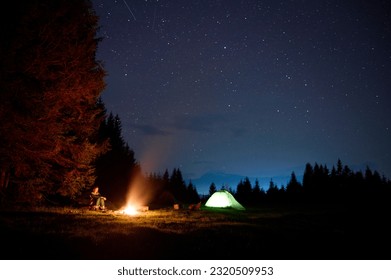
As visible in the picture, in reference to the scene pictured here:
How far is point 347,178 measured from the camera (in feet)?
253

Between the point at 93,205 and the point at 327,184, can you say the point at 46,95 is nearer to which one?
the point at 93,205

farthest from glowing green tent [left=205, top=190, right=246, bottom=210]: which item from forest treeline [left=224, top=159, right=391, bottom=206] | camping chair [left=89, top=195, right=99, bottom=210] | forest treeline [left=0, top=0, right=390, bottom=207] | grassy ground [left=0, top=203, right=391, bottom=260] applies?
forest treeline [left=224, top=159, right=391, bottom=206]

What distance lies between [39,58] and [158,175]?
101 meters

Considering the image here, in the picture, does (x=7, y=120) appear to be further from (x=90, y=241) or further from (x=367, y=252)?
(x=367, y=252)

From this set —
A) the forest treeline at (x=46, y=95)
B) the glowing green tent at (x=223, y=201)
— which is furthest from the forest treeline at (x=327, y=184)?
the forest treeline at (x=46, y=95)

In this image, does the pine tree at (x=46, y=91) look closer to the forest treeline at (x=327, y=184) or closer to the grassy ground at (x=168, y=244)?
the grassy ground at (x=168, y=244)

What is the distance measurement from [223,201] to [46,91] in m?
16.0

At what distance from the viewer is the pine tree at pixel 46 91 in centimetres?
1075

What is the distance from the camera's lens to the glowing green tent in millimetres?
23062

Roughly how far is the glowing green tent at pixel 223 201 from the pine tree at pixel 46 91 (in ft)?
38.7

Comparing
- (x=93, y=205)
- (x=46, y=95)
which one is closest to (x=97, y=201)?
(x=93, y=205)

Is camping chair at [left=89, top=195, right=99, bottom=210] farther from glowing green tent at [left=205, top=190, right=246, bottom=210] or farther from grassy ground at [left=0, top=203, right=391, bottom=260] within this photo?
glowing green tent at [left=205, top=190, right=246, bottom=210]

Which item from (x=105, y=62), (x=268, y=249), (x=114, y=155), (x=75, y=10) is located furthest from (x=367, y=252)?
(x=114, y=155)
